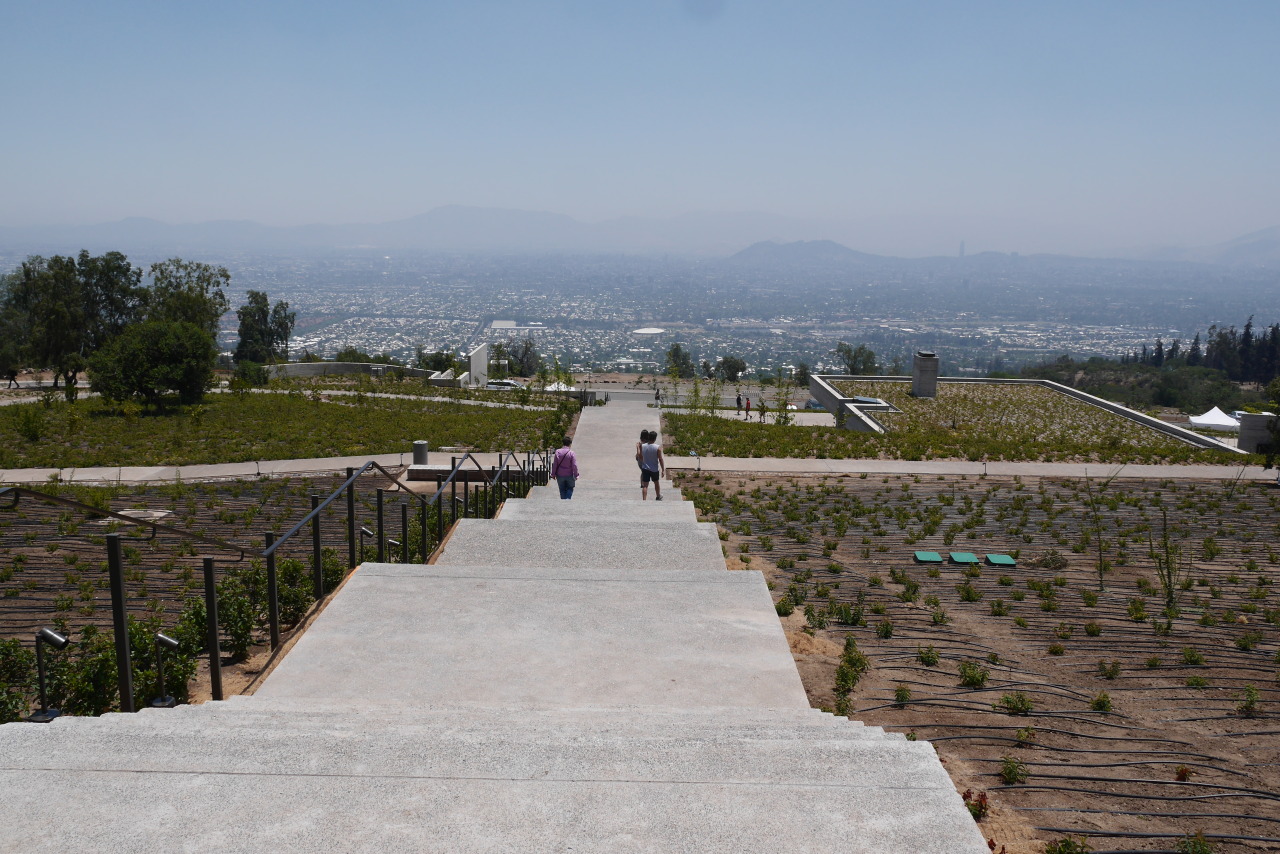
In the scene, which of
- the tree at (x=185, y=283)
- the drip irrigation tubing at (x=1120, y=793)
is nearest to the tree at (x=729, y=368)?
the tree at (x=185, y=283)

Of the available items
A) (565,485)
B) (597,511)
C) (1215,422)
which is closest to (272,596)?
(597,511)

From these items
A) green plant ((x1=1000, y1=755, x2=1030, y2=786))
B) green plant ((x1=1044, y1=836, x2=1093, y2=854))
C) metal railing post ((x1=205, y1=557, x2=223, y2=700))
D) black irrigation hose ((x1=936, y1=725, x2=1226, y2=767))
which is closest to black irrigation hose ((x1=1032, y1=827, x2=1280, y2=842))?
green plant ((x1=1044, y1=836, x2=1093, y2=854))

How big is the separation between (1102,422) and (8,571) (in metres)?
30.9

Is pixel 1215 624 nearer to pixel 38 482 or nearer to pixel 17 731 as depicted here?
pixel 17 731

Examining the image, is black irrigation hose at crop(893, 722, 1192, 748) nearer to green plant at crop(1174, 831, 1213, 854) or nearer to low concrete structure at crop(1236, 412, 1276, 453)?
green plant at crop(1174, 831, 1213, 854)

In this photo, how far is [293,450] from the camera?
70.1 feet

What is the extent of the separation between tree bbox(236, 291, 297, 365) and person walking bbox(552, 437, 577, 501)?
54.3m

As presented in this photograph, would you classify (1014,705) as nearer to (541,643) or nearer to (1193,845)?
(1193,845)

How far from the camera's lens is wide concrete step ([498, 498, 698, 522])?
1068cm

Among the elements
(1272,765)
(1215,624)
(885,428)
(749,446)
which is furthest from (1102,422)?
(1272,765)

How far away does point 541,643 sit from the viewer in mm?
5652

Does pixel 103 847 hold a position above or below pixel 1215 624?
above

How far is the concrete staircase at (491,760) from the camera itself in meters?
3.05

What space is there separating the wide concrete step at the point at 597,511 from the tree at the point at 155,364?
74.7 ft
